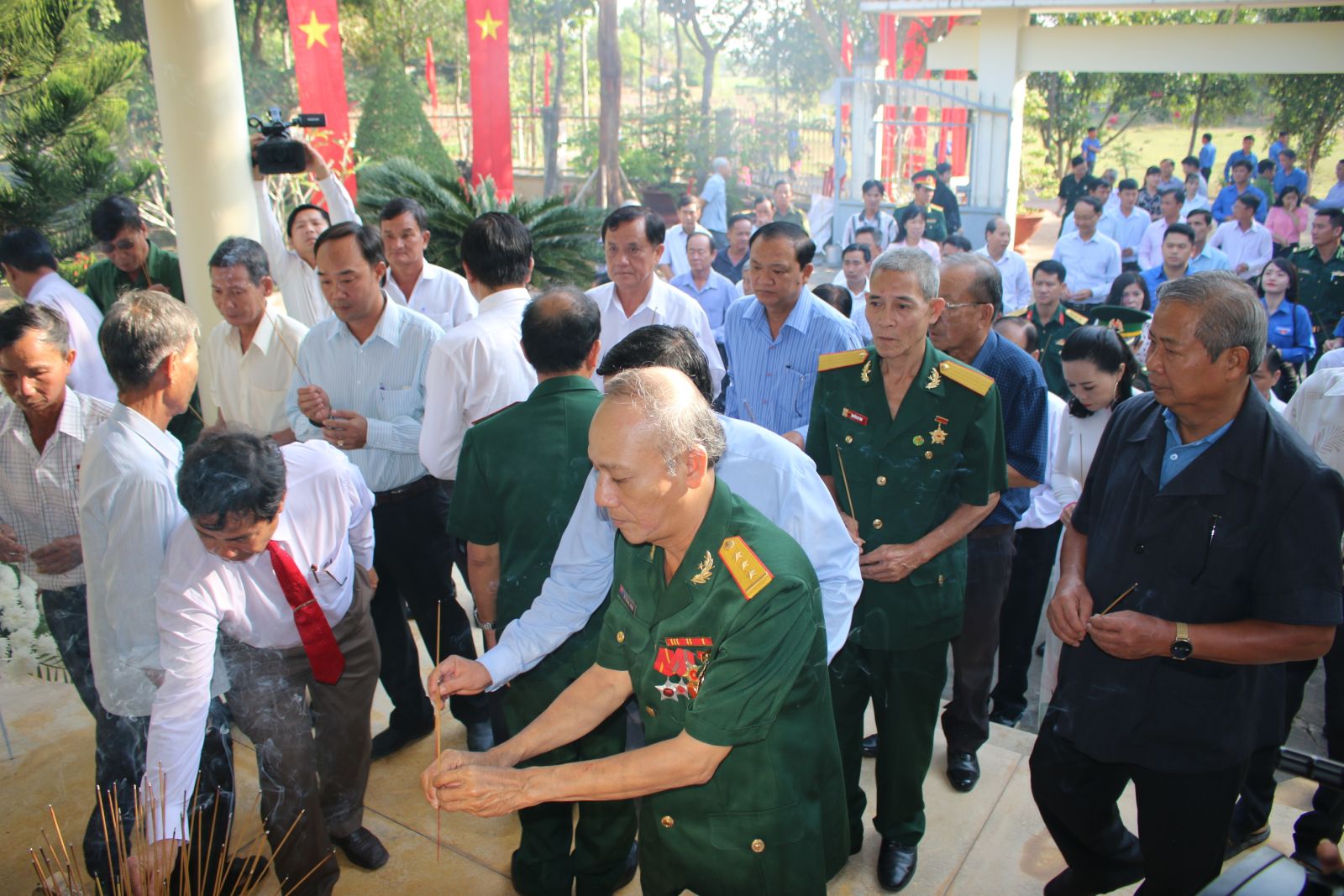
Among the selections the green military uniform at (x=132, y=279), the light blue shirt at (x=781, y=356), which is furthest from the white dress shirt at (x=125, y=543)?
the green military uniform at (x=132, y=279)

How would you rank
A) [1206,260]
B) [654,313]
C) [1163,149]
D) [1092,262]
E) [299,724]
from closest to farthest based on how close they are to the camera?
1. [299,724]
2. [654,313]
3. [1206,260]
4. [1092,262]
5. [1163,149]

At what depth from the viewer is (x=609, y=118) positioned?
1772 centimetres

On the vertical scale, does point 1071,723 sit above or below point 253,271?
below

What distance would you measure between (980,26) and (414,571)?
14357 millimetres

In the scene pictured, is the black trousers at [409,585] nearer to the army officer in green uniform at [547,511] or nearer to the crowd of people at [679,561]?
the crowd of people at [679,561]

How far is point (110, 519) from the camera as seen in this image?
2.64 m

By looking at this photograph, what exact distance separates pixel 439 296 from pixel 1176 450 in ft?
11.8

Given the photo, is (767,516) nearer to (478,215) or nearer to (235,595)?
(235,595)

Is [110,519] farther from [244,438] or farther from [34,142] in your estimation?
[34,142]

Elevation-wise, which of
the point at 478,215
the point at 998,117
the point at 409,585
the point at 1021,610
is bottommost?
the point at 1021,610

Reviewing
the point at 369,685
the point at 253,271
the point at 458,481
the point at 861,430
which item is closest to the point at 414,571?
the point at 369,685

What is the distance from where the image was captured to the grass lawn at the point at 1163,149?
2561cm

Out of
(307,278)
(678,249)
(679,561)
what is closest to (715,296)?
(307,278)

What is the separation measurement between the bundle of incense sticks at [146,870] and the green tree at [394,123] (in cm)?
1609
